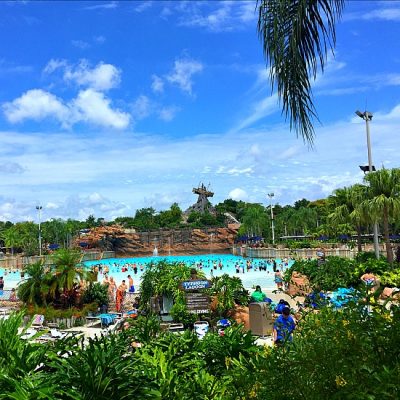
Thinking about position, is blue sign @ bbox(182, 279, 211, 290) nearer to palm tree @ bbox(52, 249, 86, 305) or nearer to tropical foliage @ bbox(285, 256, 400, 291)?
palm tree @ bbox(52, 249, 86, 305)

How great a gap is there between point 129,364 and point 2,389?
129 cm

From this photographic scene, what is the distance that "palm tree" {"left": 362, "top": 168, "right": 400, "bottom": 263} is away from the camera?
67.4 ft

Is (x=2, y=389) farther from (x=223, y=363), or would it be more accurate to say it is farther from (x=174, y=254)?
(x=174, y=254)

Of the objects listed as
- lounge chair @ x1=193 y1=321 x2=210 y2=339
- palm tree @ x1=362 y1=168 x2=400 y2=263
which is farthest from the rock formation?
lounge chair @ x1=193 y1=321 x2=210 y2=339

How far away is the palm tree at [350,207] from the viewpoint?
74.3 ft

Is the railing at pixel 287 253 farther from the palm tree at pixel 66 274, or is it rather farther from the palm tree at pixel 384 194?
the palm tree at pixel 66 274

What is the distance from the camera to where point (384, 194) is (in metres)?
21.0

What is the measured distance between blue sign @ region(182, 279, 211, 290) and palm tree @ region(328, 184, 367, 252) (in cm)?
964

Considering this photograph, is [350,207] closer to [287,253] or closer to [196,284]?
[196,284]

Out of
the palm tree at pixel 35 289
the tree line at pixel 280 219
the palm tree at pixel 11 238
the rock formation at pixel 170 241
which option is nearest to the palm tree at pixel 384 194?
the tree line at pixel 280 219

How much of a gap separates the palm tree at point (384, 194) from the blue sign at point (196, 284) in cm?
934

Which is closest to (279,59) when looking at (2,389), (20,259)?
(2,389)

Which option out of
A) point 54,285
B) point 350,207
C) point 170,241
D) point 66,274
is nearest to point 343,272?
point 350,207

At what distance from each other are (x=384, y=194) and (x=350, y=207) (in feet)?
26.9
